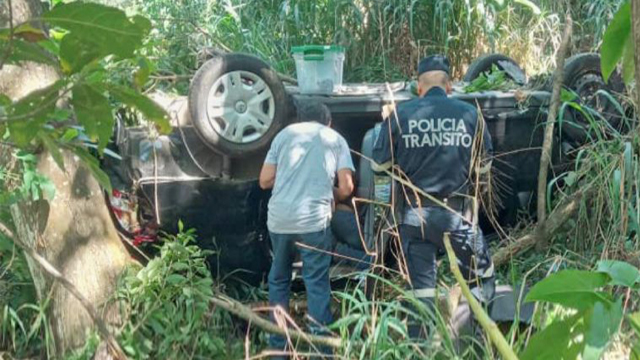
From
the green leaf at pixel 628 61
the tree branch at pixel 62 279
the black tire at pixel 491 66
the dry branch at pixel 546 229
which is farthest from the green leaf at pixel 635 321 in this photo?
the black tire at pixel 491 66

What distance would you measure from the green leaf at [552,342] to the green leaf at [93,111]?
29.4 inches

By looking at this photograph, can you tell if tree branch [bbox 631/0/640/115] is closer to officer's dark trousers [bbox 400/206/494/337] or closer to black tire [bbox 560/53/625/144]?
officer's dark trousers [bbox 400/206/494/337]

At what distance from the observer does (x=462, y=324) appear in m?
4.43

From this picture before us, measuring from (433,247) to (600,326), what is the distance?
3768 millimetres

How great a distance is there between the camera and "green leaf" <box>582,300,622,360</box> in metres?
1.31

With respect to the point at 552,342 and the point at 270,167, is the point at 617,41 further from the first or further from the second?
the point at 270,167

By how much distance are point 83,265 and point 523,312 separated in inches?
88.7

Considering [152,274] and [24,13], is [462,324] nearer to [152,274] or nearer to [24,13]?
[152,274]

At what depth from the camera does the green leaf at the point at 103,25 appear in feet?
4.42

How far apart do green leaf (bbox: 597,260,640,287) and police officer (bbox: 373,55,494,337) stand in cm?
353

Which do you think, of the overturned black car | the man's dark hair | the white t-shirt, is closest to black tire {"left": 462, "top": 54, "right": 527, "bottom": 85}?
the overturned black car

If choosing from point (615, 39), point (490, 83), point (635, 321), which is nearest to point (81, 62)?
→ point (615, 39)

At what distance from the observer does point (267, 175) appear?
18.6ft

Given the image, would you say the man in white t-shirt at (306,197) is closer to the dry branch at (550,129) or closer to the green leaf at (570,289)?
the dry branch at (550,129)
